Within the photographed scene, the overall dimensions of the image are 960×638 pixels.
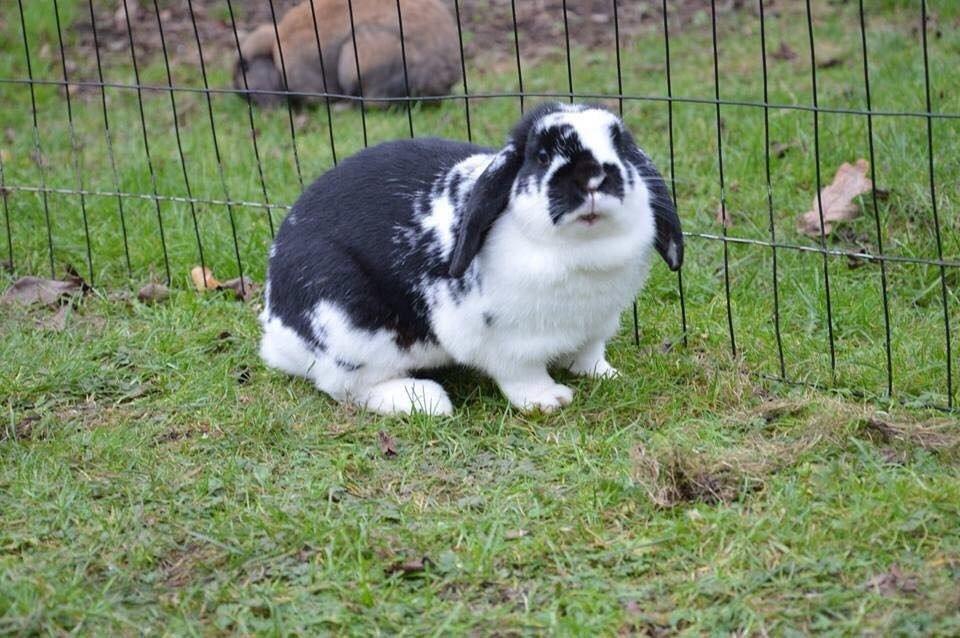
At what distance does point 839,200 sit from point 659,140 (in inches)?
48.0

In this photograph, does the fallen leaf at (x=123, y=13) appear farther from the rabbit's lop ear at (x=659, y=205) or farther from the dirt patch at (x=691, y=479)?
the dirt patch at (x=691, y=479)

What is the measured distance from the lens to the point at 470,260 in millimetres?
3428

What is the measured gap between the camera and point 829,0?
7.46 metres

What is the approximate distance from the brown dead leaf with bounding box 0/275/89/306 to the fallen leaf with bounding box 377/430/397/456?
171cm

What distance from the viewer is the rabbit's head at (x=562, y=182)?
3.28m

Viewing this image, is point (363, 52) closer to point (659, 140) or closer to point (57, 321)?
point (659, 140)

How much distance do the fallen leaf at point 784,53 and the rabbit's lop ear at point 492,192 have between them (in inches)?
141

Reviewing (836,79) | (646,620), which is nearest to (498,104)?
(836,79)

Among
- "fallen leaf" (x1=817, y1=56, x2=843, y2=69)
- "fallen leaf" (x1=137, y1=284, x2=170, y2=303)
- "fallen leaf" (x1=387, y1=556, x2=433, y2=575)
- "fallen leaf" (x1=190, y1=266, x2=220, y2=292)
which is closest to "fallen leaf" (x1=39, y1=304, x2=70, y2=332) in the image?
"fallen leaf" (x1=137, y1=284, x2=170, y2=303)

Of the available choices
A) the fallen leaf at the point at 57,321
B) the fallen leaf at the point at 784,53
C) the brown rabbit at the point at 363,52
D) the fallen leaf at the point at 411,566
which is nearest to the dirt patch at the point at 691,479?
the fallen leaf at the point at 411,566

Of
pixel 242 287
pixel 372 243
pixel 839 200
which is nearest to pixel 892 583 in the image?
pixel 372 243

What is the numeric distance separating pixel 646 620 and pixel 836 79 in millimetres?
4175

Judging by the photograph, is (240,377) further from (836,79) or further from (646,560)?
(836,79)

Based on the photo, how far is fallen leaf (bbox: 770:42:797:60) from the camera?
664cm
